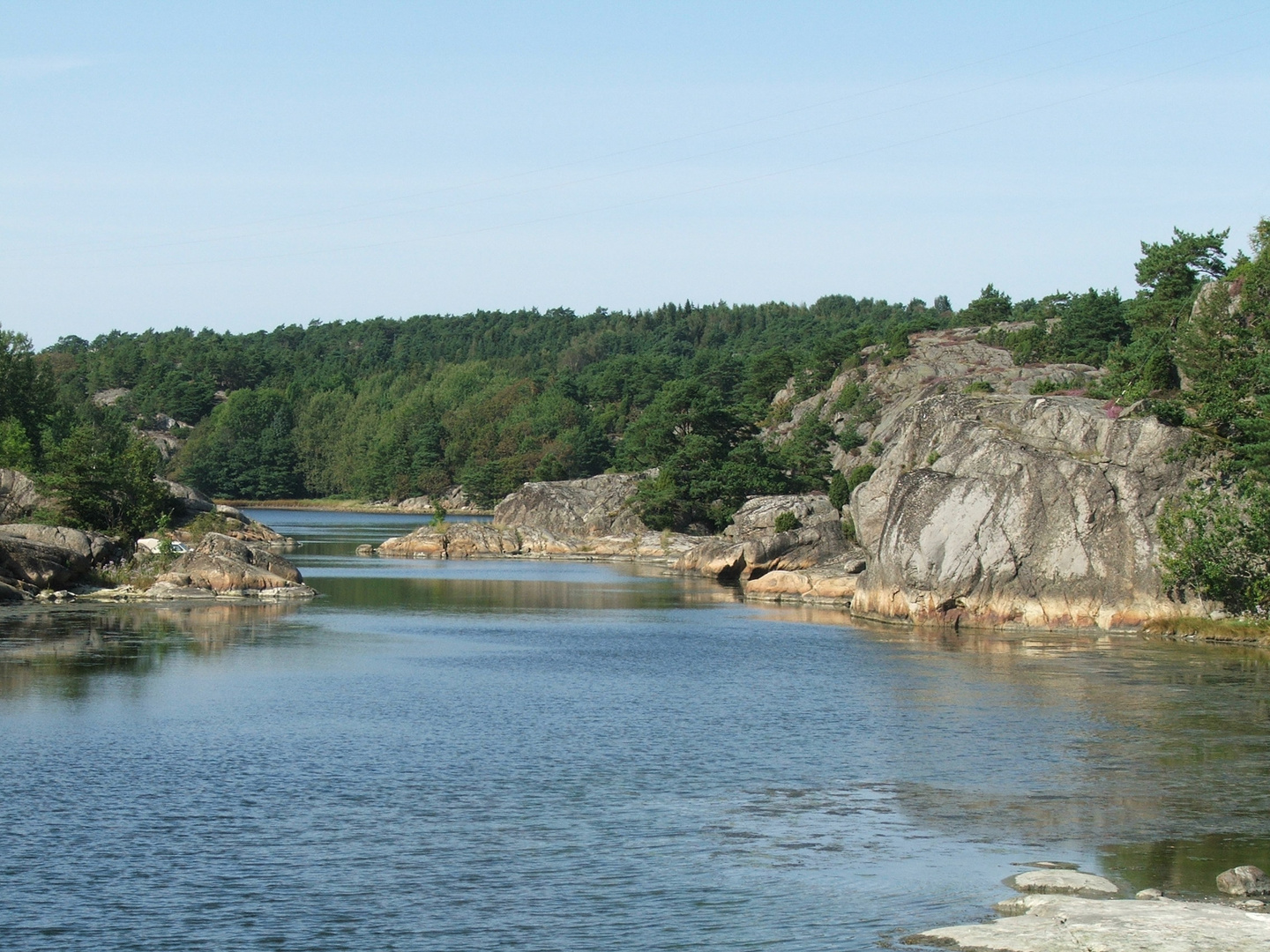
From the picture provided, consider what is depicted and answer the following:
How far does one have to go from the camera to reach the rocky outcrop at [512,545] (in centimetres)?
10794

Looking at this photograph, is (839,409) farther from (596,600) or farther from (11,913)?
(11,913)

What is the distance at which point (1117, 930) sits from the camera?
17.1m


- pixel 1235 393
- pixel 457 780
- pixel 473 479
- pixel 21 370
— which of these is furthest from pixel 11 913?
pixel 473 479

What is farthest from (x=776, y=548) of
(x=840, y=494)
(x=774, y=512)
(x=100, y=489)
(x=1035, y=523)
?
(x=100, y=489)

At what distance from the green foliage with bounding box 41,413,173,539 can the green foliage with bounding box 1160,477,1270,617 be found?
5315 centimetres

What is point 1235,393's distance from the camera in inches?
2099

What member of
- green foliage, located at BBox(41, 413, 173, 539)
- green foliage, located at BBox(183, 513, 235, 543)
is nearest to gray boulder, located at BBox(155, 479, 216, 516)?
green foliage, located at BBox(183, 513, 235, 543)

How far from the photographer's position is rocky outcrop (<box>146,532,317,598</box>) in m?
64.1

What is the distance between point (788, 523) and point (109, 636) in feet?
152

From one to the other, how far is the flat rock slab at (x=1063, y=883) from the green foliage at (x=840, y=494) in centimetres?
6897

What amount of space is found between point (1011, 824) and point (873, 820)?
96.8 inches

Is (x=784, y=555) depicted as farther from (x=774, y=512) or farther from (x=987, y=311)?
(x=987, y=311)

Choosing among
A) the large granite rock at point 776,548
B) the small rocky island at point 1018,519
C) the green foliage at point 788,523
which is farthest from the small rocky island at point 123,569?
the green foliage at point 788,523

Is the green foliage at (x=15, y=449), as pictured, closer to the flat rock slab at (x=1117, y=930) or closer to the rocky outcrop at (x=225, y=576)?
the rocky outcrop at (x=225, y=576)
